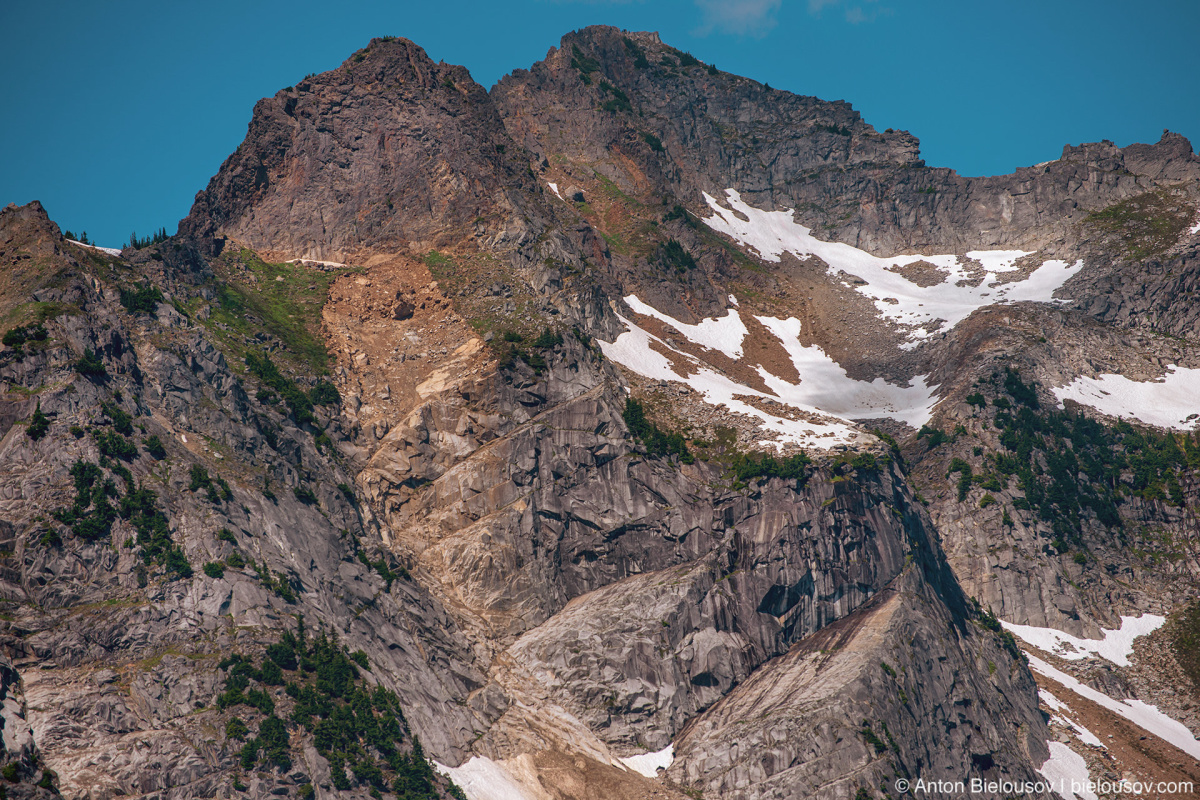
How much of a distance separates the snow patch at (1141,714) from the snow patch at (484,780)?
49104 millimetres

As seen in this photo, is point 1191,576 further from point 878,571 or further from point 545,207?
point 545,207

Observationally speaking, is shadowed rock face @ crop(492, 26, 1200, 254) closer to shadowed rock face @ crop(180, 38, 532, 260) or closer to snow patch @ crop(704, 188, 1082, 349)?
snow patch @ crop(704, 188, 1082, 349)

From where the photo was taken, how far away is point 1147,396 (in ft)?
353

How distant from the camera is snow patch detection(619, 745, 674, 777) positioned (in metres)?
67.7

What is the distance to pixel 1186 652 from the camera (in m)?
86.2

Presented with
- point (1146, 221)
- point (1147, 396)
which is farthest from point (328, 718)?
point (1146, 221)

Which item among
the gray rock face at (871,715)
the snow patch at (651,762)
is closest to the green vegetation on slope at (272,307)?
the snow patch at (651,762)

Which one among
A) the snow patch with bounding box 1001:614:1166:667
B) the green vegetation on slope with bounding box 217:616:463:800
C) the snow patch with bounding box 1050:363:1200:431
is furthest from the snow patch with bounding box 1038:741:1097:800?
the green vegetation on slope with bounding box 217:616:463:800

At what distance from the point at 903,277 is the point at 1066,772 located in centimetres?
8561

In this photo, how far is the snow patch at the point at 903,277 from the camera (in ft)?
427

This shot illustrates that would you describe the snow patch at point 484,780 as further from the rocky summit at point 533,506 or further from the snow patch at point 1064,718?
the snow patch at point 1064,718

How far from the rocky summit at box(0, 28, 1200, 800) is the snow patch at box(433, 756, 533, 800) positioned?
0.33 m

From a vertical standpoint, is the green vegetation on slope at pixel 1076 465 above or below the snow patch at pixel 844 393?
below

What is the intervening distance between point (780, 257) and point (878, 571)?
79.4m
